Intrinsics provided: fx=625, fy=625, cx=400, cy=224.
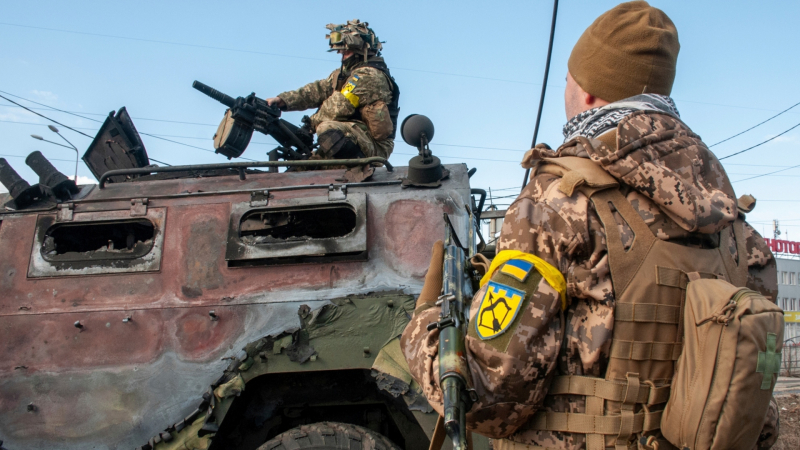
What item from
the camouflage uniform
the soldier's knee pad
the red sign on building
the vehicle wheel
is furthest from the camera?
the red sign on building

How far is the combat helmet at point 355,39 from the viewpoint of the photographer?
503 centimetres

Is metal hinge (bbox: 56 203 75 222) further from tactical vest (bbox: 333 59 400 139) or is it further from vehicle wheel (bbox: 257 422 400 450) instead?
tactical vest (bbox: 333 59 400 139)

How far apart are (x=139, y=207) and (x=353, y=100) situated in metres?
1.79

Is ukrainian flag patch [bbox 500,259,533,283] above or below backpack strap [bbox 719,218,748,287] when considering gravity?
below

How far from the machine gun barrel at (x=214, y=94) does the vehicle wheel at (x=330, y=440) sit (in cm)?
251

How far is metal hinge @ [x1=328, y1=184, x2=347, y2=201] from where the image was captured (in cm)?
355

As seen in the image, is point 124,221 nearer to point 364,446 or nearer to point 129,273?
point 129,273

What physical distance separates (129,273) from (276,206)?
901 mm

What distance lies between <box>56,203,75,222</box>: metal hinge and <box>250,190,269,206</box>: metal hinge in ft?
3.64

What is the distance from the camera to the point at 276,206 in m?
3.55

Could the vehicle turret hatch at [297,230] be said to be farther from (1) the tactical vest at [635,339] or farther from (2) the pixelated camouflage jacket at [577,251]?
(1) the tactical vest at [635,339]

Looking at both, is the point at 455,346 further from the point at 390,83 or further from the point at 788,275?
the point at 788,275

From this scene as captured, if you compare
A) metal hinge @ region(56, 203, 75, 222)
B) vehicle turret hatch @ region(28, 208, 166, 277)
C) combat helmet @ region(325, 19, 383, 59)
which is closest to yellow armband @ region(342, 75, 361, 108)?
combat helmet @ region(325, 19, 383, 59)

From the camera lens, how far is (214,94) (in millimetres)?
4508
